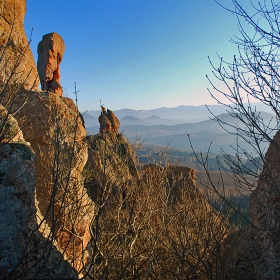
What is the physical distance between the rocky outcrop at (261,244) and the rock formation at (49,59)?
27.5m

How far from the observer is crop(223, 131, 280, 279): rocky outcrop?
471cm

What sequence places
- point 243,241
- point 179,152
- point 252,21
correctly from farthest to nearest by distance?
1. point 179,152
2. point 243,241
3. point 252,21

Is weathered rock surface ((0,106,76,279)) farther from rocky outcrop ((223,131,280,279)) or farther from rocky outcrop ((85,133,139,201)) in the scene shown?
rocky outcrop ((223,131,280,279))

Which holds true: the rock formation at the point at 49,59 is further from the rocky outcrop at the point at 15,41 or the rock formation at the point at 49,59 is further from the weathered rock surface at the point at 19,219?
the weathered rock surface at the point at 19,219

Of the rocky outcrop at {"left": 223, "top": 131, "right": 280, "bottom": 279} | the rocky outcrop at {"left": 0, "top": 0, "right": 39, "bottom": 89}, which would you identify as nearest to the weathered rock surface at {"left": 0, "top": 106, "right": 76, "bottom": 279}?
the rocky outcrop at {"left": 223, "top": 131, "right": 280, "bottom": 279}

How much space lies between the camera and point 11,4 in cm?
Answer: 964

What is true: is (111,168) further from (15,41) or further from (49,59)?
(49,59)

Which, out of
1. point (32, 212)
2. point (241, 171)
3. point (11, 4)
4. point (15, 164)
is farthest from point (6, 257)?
point (11, 4)

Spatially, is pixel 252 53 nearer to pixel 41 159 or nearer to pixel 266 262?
pixel 266 262

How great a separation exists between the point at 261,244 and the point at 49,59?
3072 centimetres

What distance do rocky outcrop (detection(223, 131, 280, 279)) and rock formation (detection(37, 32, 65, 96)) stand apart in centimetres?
2745

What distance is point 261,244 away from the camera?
514 centimetres

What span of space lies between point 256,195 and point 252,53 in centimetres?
363

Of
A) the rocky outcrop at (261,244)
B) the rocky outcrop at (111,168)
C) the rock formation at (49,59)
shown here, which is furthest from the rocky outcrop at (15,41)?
the rock formation at (49,59)
